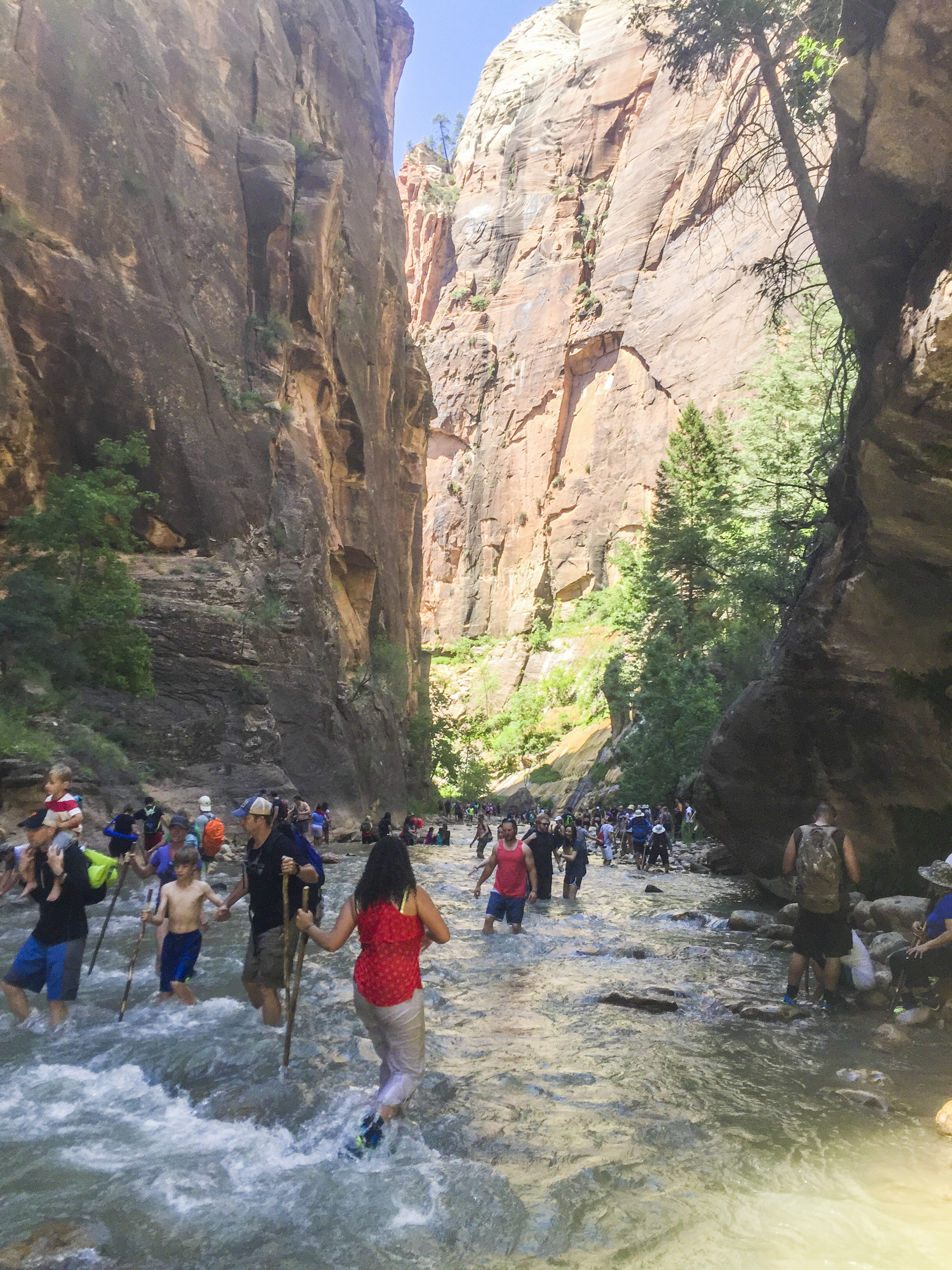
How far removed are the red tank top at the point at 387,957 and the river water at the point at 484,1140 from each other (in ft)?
2.47

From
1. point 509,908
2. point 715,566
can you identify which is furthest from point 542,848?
point 715,566

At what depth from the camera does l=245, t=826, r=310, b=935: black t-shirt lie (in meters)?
6.21

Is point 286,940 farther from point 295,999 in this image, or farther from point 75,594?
point 75,594

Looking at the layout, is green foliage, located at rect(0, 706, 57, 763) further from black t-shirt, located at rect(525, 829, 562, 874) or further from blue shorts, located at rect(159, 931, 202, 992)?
blue shorts, located at rect(159, 931, 202, 992)

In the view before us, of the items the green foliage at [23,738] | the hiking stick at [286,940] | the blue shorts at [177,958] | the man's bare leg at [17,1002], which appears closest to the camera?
the hiking stick at [286,940]

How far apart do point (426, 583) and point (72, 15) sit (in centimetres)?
5594

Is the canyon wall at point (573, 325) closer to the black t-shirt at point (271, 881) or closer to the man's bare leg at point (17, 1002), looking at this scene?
Result: the black t-shirt at point (271, 881)

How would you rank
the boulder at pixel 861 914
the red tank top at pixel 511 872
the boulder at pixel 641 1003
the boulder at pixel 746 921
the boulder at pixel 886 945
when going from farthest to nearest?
the boulder at pixel 746 921
the red tank top at pixel 511 872
the boulder at pixel 861 914
the boulder at pixel 886 945
the boulder at pixel 641 1003

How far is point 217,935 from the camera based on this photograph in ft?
36.1

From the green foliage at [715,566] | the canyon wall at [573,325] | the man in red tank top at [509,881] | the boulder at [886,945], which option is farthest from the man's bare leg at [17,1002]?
the canyon wall at [573,325]

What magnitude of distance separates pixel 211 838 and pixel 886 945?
27.5 ft

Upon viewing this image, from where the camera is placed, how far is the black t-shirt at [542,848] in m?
13.3

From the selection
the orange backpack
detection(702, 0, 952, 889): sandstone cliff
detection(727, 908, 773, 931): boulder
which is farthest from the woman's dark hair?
detection(727, 908, 773, 931): boulder

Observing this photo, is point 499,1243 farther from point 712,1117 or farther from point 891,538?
point 891,538
